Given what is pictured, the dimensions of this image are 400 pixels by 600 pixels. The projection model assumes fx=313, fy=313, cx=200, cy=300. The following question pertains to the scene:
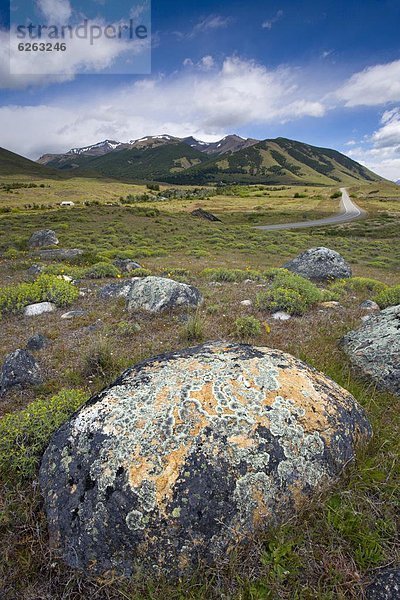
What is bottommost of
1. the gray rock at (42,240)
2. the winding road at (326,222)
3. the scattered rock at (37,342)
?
the scattered rock at (37,342)

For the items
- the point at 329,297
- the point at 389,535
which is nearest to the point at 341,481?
the point at 389,535

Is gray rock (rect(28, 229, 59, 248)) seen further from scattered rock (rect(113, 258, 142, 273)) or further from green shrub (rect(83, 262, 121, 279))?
green shrub (rect(83, 262, 121, 279))

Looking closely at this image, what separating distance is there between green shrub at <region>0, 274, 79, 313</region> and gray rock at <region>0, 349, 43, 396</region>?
13.4ft

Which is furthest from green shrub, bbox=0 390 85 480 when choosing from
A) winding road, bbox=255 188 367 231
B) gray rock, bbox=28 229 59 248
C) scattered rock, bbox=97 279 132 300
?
winding road, bbox=255 188 367 231

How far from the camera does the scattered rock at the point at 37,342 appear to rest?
6.20m

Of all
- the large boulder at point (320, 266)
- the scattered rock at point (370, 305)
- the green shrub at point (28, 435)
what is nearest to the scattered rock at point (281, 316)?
the scattered rock at point (370, 305)

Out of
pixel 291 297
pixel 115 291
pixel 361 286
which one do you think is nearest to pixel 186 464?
pixel 291 297

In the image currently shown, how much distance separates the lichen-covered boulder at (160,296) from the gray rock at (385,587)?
641cm

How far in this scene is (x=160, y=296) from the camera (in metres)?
8.23

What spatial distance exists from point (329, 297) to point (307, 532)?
762 centimetres

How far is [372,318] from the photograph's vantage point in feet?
19.7

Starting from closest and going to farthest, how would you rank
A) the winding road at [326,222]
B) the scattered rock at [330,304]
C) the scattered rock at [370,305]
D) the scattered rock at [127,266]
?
the scattered rock at [370,305] → the scattered rock at [330,304] → the scattered rock at [127,266] → the winding road at [326,222]

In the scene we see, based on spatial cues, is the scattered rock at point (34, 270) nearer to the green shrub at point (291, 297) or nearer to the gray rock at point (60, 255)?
A: the gray rock at point (60, 255)

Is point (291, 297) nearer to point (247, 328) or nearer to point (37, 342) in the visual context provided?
point (247, 328)
